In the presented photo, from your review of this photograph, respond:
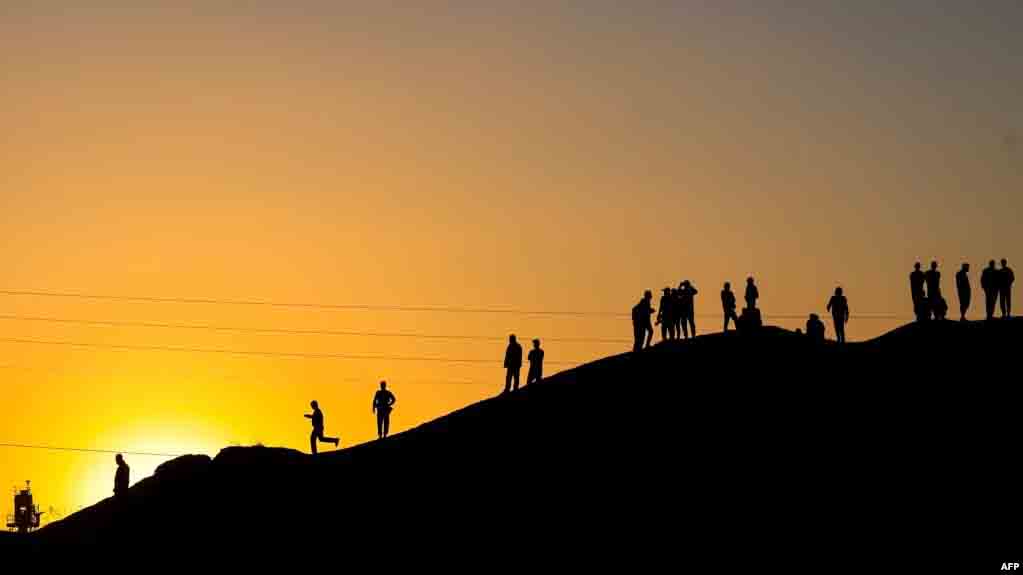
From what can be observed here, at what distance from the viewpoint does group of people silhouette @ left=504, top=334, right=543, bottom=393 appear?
2640 inches

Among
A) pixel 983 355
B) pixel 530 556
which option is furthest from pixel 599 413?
pixel 983 355

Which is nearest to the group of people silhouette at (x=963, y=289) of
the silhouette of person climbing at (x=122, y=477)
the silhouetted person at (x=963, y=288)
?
the silhouetted person at (x=963, y=288)

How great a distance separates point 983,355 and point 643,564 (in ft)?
50.3

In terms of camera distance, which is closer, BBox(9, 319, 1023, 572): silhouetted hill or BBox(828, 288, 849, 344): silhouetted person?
BBox(9, 319, 1023, 572): silhouetted hill

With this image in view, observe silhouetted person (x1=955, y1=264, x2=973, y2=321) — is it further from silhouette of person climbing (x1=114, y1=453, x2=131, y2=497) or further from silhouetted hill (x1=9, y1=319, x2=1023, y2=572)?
silhouette of person climbing (x1=114, y1=453, x2=131, y2=497)

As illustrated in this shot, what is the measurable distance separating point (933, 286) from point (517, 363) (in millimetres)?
15011

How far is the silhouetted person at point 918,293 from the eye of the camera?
2598 inches

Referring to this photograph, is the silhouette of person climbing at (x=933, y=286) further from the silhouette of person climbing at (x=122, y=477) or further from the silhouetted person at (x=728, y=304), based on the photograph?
the silhouette of person climbing at (x=122, y=477)

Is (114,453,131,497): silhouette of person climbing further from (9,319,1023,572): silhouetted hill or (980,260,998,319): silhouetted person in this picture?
(980,260,998,319): silhouetted person

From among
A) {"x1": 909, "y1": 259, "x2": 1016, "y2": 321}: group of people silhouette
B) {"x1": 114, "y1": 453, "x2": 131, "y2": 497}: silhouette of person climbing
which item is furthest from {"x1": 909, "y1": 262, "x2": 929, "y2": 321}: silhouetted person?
{"x1": 114, "y1": 453, "x2": 131, "y2": 497}: silhouette of person climbing

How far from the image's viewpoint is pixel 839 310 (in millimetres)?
66125

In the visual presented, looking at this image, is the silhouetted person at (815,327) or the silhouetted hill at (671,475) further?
the silhouetted person at (815,327)

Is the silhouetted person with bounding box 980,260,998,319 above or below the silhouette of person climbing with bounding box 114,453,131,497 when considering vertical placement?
above

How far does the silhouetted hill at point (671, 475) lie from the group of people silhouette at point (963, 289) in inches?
44.0
